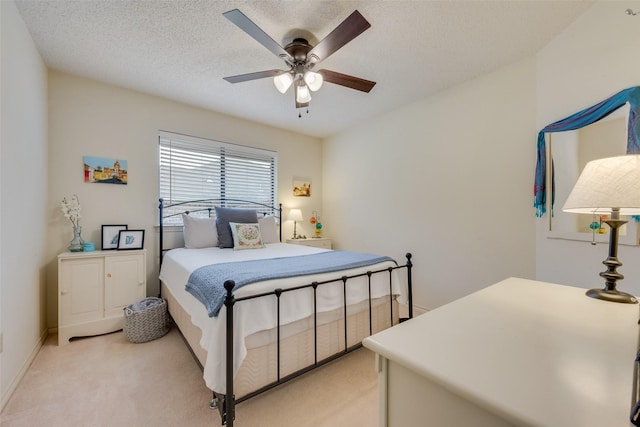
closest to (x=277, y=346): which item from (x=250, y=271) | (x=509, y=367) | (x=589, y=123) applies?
(x=250, y=271)

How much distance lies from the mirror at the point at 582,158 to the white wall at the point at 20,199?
12.5 feet

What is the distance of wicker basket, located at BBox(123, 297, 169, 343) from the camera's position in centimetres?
233

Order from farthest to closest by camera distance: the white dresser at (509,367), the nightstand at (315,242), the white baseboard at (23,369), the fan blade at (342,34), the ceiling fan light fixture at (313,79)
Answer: the nightstand at (315,242), the ceiling fan light fixture at (313,79), the white baseboard at (23,369), the fan blade at (342,34), the white dresser at (509,367)

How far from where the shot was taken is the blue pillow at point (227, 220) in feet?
9.78

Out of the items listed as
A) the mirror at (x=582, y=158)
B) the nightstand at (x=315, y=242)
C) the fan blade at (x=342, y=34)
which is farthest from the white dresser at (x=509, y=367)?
the nightstand at (x=315, y=242)

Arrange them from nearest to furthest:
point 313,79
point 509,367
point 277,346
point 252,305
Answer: point 509,367 → point 252,305 → point 277,346 → point 313,79

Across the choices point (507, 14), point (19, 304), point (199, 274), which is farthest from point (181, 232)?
point (507, 14)

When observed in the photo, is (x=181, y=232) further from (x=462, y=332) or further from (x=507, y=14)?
(x=507, y=14)

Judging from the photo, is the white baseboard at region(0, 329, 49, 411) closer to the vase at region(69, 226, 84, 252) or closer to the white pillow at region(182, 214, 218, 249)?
the vase at region(69, 226, 84, 252)

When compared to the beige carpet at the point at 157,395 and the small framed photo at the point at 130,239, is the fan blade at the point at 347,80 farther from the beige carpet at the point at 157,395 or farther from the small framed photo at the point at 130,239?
the small framed photo at the point at 130,239

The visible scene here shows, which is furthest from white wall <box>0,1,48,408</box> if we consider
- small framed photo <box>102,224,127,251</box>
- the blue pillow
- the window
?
the blue pillow

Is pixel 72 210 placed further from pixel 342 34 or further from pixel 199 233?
pixel 342 34

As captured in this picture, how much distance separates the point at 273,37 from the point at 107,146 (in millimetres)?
2153

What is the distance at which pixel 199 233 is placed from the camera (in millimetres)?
2969
